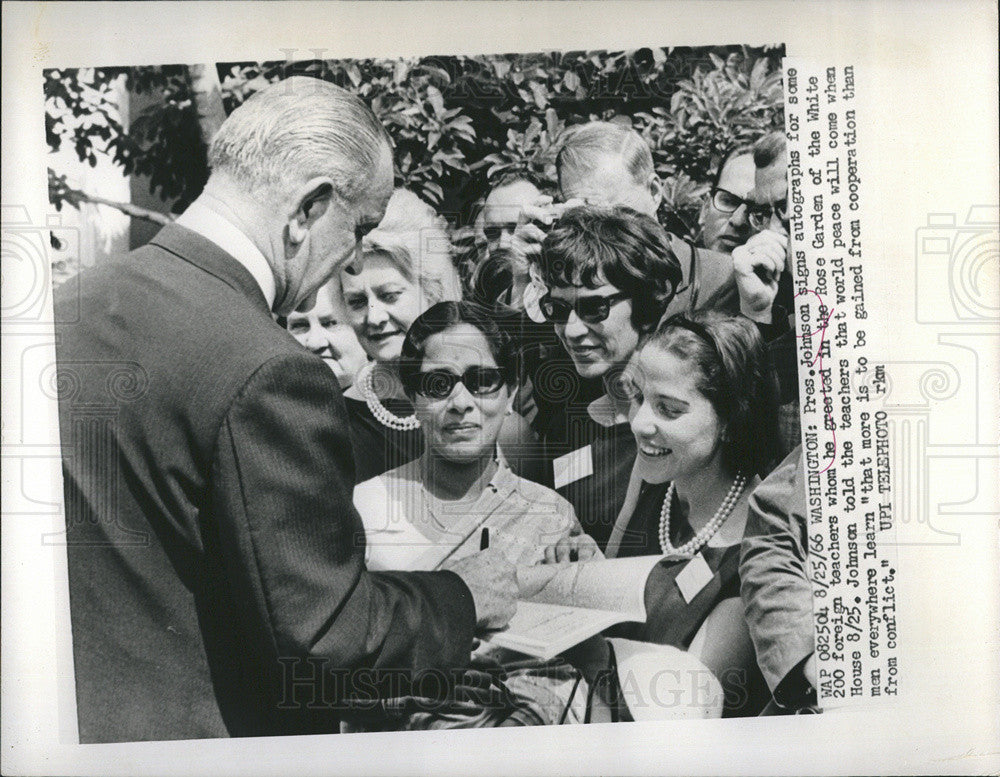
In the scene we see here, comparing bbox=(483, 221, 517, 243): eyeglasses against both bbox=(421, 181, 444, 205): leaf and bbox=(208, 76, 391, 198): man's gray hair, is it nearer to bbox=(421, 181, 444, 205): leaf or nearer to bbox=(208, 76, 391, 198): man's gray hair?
bbox=(421, 181, 444, 205): leaf

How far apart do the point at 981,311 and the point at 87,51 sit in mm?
2154

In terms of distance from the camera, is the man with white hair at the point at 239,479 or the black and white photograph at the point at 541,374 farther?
the black and white photograph at the point at 541,374

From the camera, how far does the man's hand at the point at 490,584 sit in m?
2.15

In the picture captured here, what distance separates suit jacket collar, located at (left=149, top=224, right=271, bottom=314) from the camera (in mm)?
2053

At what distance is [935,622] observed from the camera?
2.22m

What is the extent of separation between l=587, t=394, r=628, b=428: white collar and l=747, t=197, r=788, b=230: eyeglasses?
53 cm

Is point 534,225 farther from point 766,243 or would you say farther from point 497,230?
point 766,243

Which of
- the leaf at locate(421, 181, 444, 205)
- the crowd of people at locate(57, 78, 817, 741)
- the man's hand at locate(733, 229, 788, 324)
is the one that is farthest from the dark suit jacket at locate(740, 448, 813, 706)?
the leaf at locate(421, 181, 444, 205)

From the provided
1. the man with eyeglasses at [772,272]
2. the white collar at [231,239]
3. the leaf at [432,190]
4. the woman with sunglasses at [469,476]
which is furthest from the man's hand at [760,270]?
the white collar at [231,239]

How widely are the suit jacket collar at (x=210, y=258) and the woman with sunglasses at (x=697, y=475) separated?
34.3 inches

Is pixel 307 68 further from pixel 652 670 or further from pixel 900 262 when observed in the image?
pixel 652 670

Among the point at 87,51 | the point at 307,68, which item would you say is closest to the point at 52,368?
the point at 87,51

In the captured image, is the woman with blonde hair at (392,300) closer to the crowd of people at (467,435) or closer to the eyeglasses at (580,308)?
the crowd of people at (467,435)

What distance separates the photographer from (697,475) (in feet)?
7.15
